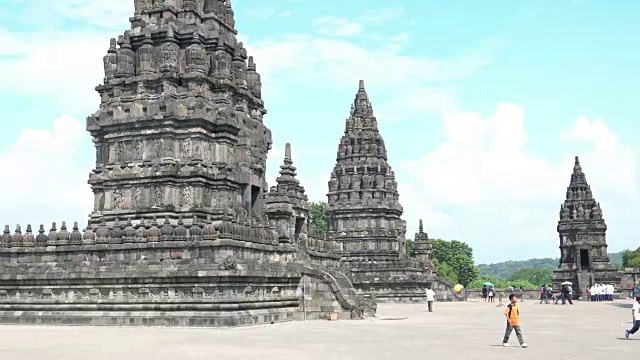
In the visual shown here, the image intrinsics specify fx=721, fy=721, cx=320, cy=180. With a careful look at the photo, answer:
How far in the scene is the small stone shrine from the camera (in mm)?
29328

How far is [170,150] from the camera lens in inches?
1395

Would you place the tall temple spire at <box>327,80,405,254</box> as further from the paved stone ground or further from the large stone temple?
the paved stone ground

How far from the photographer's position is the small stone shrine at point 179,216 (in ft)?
96.2

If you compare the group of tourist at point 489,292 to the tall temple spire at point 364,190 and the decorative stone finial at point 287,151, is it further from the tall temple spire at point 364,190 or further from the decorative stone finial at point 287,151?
the decorative stone finial at point 287,151

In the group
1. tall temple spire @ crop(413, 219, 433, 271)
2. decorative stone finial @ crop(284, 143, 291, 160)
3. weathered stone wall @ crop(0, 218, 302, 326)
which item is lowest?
weathered stone wall @ crop(0, 218, 302, 326)

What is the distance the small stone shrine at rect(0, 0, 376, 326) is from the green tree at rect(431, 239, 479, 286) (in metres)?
95.4

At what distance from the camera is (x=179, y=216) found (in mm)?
34562

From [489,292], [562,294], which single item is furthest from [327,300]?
[489,292]

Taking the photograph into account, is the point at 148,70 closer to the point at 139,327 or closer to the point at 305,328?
the point at 139,327

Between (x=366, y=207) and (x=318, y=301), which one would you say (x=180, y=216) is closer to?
(x=318, y=301)

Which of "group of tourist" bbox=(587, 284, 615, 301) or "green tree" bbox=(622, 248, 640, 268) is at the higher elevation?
"green tree" bbox=(622, 248, 640, 268)

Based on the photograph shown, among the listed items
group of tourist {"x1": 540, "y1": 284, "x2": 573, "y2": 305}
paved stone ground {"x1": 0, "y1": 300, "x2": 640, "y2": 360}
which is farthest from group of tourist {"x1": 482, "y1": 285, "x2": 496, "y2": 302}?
paved stone ground {"x1": 0, "y1": 300, "x2": 640, "y2": 360}

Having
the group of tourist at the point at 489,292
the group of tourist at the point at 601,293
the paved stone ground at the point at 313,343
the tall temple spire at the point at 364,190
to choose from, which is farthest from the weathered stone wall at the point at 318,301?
the group of tourist at the point at 601,293

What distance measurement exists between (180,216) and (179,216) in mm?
115
